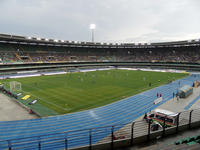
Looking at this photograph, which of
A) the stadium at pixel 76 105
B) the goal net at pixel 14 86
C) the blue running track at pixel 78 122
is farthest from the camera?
the goal net at pixel 14 86

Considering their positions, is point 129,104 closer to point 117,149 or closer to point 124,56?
point 117,149

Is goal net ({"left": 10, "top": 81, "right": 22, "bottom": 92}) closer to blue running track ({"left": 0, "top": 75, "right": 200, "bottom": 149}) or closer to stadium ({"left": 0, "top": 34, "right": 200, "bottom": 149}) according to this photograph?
stadium ({"left": 0, "top": 34, "right": 200, "bottom": 149})

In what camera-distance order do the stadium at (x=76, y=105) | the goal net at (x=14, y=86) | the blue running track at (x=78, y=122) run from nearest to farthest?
the stadium at (x=76, y=105) < the blue running track at (x=78, y=122) < the goal net at (x=14, y=86)

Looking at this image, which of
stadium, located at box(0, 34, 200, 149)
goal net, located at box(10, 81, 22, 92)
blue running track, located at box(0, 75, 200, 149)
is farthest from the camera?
goal net, located at box(10, 81, 22, 92)

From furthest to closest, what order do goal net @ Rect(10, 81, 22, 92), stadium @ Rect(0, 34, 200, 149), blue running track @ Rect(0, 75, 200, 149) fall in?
goal net @ Rect(10, 81, 22, 92) → blue running track @ Rect(0, 75, 200, 149) → stadium @ Rect(0, 34, 200, 149)

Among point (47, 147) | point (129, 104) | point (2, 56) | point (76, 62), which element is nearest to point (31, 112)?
point (47, 147)

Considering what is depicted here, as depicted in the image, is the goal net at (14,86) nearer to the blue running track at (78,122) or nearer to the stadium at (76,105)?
the stadium at (76,105)

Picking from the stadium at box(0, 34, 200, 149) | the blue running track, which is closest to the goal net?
the stadium at box(0, 34, 200, 149)

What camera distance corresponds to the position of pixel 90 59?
8250 cm

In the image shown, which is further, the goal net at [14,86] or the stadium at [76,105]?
the goal net at [14,86]

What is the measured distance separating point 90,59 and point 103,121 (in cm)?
6956

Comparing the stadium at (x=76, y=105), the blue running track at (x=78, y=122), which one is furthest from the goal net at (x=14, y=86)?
the blue running track at (x=78, y=122)

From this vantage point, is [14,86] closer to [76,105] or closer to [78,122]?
[76,105]

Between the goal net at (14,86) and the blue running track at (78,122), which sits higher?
the goal net at (14,86)
